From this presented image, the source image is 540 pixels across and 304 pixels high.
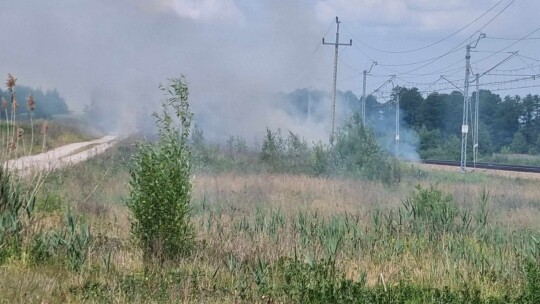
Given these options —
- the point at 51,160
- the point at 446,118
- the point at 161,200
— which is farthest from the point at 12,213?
the point at 446,118

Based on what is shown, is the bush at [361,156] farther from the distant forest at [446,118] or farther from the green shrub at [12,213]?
the distant forest at [446,118]

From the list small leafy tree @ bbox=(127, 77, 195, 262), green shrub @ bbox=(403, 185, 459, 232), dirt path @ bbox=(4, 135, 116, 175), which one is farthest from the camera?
green shrub @ bbox=(403, 185, 459, 232)

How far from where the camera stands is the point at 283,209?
1717cm

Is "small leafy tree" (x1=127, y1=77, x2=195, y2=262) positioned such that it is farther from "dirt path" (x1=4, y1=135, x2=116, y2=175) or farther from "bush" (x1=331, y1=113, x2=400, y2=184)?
"bush" (x1=331, y1=113, x2=400, y2=184)

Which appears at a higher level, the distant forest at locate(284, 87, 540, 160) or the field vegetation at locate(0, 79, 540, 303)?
the distant forest at locate(284, 87, 540, 160)

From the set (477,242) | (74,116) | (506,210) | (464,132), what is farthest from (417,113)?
(477,242)

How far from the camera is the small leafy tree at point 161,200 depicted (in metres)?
9.94

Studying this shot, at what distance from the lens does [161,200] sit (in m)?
9.96

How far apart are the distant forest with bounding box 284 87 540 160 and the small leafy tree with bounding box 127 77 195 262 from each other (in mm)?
54847

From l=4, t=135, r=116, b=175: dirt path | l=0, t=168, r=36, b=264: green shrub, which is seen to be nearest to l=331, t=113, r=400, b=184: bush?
l=4, t=135, r=116, b=175: dirt path

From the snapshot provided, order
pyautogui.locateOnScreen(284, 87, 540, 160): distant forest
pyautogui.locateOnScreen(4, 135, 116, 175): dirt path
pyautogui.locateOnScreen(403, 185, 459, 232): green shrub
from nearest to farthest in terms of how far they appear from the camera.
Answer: pyautogui.locateOnScreen(4, 135, 116, 175): dirt path → pyautogui.locateOnScreen(403, 185, 459, 232): green shrub → pyautogui.locateOnScreen(284, 87, 540, 160): distant forest

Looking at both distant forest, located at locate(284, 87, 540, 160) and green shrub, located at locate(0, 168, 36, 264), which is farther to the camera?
distant forest, located at locate(284, 87, 540, 160)

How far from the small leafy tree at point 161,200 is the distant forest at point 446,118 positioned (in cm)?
5485

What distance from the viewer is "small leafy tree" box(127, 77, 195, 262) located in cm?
994
